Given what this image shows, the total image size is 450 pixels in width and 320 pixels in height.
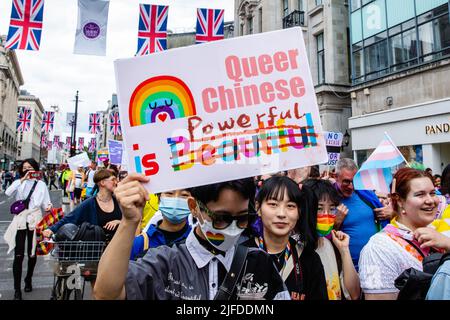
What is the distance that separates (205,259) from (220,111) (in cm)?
80

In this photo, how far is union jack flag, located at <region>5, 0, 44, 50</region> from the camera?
9.08m

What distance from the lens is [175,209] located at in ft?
10.4

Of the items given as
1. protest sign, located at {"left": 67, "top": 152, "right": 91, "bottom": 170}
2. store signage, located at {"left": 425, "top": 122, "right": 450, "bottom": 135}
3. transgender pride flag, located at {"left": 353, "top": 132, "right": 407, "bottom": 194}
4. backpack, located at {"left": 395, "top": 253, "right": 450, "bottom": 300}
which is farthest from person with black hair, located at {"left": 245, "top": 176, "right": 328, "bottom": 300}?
store signage, located at {"left": 425, "top": 122, "right": 450, "bottom": 135}

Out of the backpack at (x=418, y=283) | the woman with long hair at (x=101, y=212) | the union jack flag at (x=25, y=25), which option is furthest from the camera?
the union jack flag at (x=25, y=25)

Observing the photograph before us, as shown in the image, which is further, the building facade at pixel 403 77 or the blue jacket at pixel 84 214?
the building facade at pixel 403 77

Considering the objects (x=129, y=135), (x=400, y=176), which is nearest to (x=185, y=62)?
(x=129, y=135)

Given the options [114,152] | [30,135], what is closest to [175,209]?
[114,152]

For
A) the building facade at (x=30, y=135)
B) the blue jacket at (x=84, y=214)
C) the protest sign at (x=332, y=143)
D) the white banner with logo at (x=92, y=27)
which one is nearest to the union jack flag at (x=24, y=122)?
the white banner with logo at (x=92, y=27)

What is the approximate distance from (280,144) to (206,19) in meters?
11.0

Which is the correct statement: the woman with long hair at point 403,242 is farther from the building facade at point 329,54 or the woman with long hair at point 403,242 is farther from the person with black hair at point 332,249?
the building facade at point 329,54

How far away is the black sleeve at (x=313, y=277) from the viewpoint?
8.29 ft

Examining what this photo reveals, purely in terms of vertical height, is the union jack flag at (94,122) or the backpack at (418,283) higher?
the union jack flag at (94,122)

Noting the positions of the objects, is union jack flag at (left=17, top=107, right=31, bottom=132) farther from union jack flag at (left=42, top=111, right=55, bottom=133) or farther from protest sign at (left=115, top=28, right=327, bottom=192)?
protest sign at (left=115, top=28, right=327, bottom=192)
